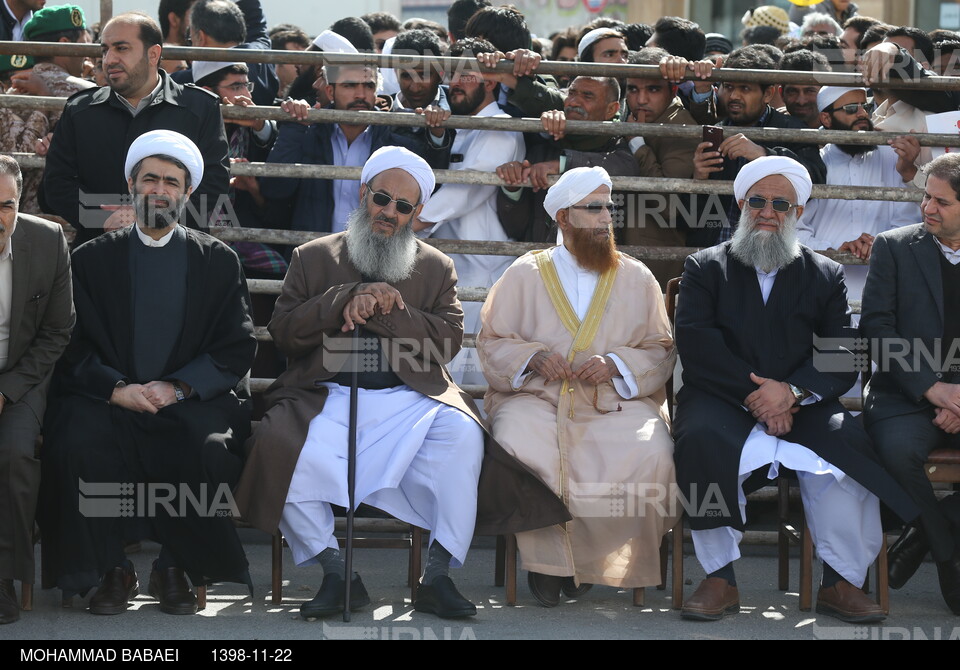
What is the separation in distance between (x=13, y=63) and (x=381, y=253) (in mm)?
3080

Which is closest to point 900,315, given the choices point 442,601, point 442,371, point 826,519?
point 826,519

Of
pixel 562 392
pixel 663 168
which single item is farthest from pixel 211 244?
pixel 663 168

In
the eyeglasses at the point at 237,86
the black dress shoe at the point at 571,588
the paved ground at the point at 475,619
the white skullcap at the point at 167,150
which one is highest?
the eyeglasses at the point at 237,86

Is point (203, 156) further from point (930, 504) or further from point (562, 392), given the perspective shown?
point (930, 504)

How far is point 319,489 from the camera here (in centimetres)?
566

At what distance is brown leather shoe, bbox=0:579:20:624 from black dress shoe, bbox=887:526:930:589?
3759 millimetres

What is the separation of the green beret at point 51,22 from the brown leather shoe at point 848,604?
529cm

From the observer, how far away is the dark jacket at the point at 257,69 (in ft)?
25.8

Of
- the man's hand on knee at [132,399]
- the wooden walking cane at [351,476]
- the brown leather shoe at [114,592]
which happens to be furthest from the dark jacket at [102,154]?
the brown leather shoe at [114,592]

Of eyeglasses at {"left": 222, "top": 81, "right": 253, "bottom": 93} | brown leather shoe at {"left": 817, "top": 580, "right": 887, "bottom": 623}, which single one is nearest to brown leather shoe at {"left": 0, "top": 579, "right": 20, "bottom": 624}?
eyeglasses at {"left": 222, "top": 81, "right": 253, "bottom": 93}

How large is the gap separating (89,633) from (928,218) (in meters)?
4.03

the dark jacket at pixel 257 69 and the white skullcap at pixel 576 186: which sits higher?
the dark jacket at pixel 257 69

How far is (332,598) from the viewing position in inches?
215

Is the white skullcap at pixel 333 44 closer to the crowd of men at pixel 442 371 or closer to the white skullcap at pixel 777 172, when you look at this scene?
the crowd of men at pixel 442 371
